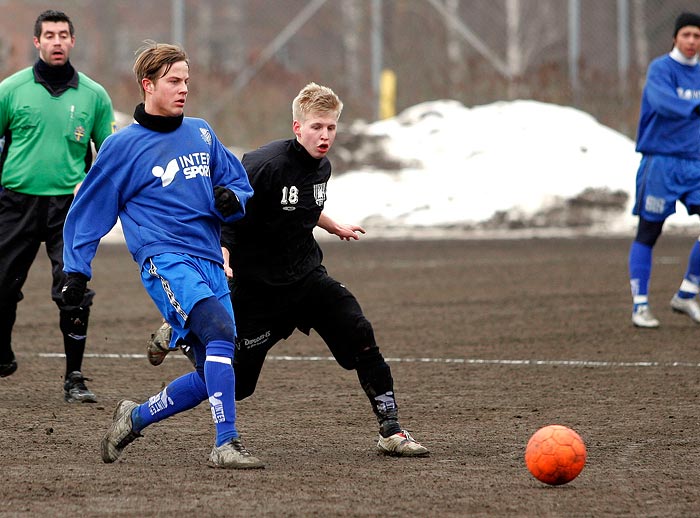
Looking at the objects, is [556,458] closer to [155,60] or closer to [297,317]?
[297,317]

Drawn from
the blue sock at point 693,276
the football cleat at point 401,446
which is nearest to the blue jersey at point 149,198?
the football cleat at point 401,446

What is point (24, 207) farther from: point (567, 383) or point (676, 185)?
point (676, 185)

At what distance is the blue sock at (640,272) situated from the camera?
10984 millimetres

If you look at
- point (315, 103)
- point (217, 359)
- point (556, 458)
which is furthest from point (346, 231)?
point (556, 458)

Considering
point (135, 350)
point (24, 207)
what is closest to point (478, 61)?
point (135, 350)

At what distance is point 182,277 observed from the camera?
6.07 m

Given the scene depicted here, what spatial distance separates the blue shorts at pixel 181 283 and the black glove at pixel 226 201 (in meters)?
Result: 0.26

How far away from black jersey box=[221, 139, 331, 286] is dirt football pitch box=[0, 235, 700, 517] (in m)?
0.91

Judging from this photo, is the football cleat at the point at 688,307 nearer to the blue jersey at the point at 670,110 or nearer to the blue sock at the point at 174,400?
the blue jersey at the point at 670,110

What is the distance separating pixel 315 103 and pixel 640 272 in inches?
207

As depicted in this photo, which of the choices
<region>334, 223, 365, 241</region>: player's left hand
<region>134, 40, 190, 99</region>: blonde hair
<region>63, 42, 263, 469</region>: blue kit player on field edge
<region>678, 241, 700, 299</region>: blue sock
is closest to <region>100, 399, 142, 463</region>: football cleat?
<region>63, 42, 263, 469</region>: blue kit player on field edge

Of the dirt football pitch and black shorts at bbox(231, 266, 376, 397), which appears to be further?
black shorts at bbox(231, 266, 376, 397)

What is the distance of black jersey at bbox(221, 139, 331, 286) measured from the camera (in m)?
6.68

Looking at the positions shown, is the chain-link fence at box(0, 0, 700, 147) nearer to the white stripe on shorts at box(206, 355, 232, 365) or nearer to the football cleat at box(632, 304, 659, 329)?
the football cleat at box(632, 304, 659, 329)
